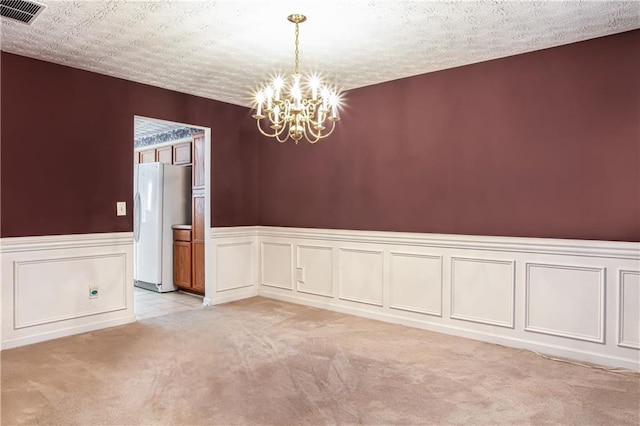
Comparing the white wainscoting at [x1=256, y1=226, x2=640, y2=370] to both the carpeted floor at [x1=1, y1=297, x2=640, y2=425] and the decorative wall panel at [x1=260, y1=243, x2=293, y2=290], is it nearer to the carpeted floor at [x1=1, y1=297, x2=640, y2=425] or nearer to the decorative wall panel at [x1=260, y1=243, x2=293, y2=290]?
the decorative wall panel at [x1=260, y1=243, x2=293, y2=290]

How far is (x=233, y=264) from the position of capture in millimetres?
5562

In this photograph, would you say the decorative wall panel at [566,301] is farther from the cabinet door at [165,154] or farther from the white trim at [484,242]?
the cabinet door at [165,154]

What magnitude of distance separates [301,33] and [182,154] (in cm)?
358

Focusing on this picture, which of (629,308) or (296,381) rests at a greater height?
(629,308)

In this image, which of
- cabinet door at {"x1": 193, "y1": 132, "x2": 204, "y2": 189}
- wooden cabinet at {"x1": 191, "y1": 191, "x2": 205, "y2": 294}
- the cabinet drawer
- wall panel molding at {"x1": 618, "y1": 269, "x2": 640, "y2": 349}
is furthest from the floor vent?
wall panel molding at {"x1": 618, "y1": 269, "x2": 640, "y2": 349}

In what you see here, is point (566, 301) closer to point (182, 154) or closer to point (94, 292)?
point (94, 292)

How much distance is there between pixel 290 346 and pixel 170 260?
10.2ft

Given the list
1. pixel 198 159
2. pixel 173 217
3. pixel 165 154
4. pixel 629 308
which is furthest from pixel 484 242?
pixel 165 154

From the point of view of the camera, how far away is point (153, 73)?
170 inches

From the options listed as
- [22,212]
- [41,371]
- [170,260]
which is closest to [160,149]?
[170,260]

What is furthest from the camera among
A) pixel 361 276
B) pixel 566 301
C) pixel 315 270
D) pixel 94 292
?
pixel 315 270

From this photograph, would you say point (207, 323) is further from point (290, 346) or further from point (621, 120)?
point (621, 120)

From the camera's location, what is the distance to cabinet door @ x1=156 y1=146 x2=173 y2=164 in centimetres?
657

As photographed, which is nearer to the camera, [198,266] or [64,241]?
[64,241]
